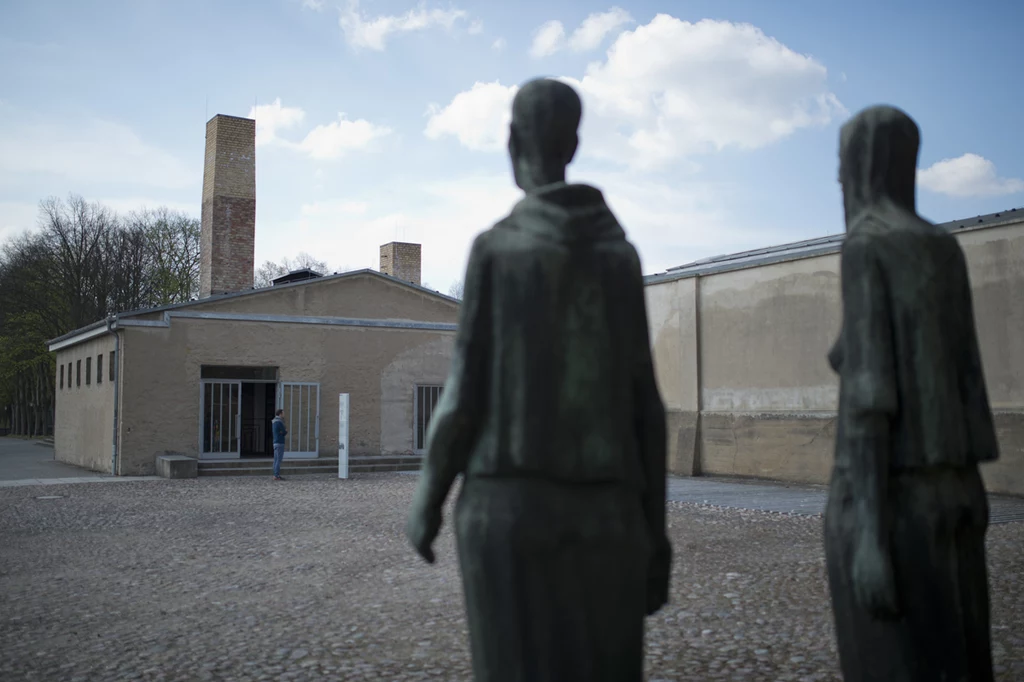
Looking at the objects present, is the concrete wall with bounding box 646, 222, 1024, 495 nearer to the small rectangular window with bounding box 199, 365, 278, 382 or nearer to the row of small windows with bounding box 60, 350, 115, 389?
the small rectangular window with bounding box 199, 365, 278, 382

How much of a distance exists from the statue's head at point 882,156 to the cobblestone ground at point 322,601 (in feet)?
10.5

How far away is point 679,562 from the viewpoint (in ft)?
30.8

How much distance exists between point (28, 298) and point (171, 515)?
32.8m

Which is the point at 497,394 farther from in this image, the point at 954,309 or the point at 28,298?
the point at 28,298

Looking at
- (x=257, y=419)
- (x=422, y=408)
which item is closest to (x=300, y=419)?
(x=422, y=408)

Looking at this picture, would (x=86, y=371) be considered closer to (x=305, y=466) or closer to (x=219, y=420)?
(x=219, y=420)

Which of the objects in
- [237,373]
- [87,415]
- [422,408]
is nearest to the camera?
[87,415]

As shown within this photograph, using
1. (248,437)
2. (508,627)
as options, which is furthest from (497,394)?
(248,437)

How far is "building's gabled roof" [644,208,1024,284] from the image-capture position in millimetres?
15297

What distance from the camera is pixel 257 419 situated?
2862 centimetres

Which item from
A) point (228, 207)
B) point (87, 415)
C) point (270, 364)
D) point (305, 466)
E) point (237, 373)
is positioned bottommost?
point (305, 466)

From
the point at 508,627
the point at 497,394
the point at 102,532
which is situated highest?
the point at 497,394

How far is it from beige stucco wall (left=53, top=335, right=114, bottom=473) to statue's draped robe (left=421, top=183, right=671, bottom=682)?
23.0m

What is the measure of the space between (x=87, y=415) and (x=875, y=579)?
88.4 feet
